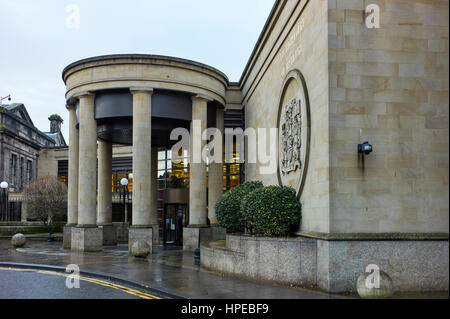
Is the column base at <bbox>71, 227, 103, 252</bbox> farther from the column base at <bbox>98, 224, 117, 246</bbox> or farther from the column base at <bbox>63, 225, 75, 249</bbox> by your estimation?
the column base at <bbox>98, 224, 117, 246</bbox>

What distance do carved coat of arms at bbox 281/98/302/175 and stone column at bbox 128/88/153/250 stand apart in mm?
8336

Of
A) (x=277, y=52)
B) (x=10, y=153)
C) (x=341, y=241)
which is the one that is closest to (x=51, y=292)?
(x=341, y=241)

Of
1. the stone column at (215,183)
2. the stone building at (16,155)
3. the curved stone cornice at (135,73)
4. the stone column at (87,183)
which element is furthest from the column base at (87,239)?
the stone building at (16,155)

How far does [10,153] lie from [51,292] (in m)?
50.3

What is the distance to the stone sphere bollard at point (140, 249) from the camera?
67.8 ft

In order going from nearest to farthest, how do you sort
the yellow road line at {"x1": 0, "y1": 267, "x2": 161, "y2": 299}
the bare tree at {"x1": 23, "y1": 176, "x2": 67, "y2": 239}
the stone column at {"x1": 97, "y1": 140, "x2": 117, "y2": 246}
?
1. the yellow road line at {"x1": 0, "y1": 267, "x2": 161, "y2": 299}
2. the stone column at {"x1": 97, "y1": 140, "x2": 117, "y2": 246}
3. the bare tree at {"x1": 23, "y1": 176, "x2": 67, "y2": 239}

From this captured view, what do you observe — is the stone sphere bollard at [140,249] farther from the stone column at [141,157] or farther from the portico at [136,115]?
the stone column at [141,157]

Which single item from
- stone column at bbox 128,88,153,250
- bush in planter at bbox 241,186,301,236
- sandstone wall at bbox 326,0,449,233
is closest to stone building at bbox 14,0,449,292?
sandstone wall at bbox 326,0,449,233

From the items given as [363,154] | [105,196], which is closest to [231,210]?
[363,154]

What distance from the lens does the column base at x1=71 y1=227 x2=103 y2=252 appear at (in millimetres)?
24266

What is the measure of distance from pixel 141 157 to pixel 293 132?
9.88 metres

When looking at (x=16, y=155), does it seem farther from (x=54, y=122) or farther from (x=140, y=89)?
(x=140, y=89)

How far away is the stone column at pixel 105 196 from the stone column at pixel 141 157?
652 centimetres
